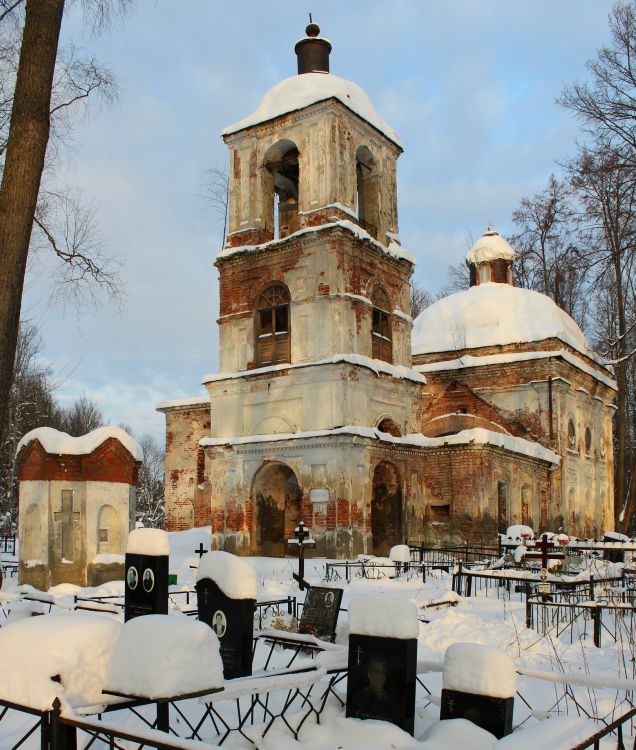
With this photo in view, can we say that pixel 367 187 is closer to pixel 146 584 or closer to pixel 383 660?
pixel 146 584

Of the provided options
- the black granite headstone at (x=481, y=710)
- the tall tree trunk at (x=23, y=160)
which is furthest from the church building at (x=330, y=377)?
the black granite headstone at (x=481, y=710)

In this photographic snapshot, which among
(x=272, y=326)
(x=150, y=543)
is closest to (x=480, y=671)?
(x=150, y=543)

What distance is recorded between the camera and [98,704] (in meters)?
4.18

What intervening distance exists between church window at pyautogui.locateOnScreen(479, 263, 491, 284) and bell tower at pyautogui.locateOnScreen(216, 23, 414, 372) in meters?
10.5

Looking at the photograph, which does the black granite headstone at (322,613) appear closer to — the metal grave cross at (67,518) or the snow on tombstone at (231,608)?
the snow on tombstone at (231,608)

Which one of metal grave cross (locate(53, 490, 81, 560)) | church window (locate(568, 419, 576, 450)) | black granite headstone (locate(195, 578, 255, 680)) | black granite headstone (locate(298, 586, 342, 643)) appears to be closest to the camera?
black granite headstone (locate(195, 578, 255, 680))

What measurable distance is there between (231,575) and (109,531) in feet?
32.1

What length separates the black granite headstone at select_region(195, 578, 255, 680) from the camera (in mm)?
6750

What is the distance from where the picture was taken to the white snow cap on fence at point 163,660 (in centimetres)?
418

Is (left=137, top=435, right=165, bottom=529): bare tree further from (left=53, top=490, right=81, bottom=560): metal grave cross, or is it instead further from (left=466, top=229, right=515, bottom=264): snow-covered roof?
(left=53, top=490, right=81, bottom=560): metal grave cross

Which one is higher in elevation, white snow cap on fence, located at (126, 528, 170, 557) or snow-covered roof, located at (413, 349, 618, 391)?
snow-covered roof, located at (413, 349, 618, 391)

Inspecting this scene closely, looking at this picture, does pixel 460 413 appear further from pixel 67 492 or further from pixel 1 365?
pixel 1 365

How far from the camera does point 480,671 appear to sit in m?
5.39

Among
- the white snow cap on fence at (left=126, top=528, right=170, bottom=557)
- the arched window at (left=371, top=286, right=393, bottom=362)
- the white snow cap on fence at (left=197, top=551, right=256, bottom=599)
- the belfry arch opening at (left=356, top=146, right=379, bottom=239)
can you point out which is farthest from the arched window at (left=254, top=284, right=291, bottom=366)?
the white snow cap on fence at (left=197, top=551, right=256, bottom=599)
